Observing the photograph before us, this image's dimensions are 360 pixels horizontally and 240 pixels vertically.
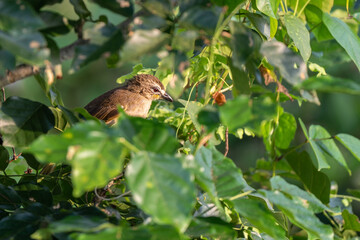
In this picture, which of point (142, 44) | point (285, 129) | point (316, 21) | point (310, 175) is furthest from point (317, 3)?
point (142, 44)

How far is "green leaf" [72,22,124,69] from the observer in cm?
74

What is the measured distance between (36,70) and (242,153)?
4.08 metres

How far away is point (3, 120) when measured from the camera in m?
0.90

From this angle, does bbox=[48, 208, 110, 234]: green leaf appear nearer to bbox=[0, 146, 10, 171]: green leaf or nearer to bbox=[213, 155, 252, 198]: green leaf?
bbox=[213, 155, 252, 198]: green leaf

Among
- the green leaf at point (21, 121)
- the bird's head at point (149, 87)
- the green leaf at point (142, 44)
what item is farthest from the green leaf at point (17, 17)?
the bird's head at point (149, 87)

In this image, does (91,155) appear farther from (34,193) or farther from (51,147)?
(34,193)

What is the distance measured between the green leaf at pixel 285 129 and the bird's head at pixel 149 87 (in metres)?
1.32

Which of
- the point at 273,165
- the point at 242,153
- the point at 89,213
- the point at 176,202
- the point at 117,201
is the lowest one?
the point at 242,153

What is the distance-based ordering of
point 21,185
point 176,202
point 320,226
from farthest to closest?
point 21,185 → point 320,226 → point 176,202

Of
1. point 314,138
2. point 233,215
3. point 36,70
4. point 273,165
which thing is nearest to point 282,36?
point 314,138

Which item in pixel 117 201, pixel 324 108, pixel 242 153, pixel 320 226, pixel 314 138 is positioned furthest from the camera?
pixel 242 153

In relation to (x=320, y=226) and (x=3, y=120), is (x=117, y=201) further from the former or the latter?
(x=320, y=226)

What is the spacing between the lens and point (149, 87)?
2812mm

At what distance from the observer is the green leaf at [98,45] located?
2.43 feet
